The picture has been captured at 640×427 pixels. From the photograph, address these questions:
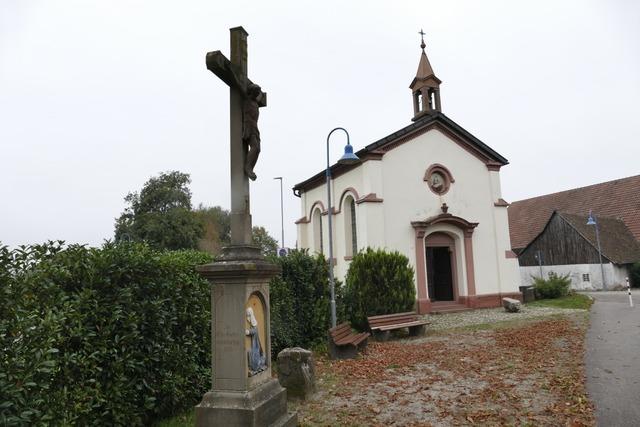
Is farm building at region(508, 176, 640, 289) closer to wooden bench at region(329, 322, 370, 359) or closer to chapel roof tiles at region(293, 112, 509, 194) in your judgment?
chapel roof tiles at region(293, 112, 509, 194)

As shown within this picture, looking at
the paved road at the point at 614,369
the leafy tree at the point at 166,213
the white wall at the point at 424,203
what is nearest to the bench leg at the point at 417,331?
the paved road at the point at 614,369

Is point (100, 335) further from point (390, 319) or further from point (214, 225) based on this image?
point (214, 225)

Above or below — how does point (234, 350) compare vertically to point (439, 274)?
below

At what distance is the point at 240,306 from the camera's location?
15.5 feet

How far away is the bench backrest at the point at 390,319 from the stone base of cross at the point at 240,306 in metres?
6.92

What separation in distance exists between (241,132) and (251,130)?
0.12 m

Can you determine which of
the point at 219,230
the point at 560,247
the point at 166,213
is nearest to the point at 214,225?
the point at 219,230

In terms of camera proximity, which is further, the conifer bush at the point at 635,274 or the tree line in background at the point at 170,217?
the tree line in background at the point at 170,217

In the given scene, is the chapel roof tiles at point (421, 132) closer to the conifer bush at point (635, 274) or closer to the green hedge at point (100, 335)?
the green hedge at point (100, 335)

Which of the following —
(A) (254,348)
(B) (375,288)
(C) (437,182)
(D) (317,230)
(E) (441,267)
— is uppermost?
(C) (437,182)

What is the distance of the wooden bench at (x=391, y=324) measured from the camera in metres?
11.9

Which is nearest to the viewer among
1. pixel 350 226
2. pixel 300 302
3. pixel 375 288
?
pixel 300 302

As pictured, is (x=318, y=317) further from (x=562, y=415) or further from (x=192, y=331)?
(x=562, y=415)

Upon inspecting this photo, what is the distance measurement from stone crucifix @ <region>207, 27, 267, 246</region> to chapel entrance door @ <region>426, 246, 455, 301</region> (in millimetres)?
15526
